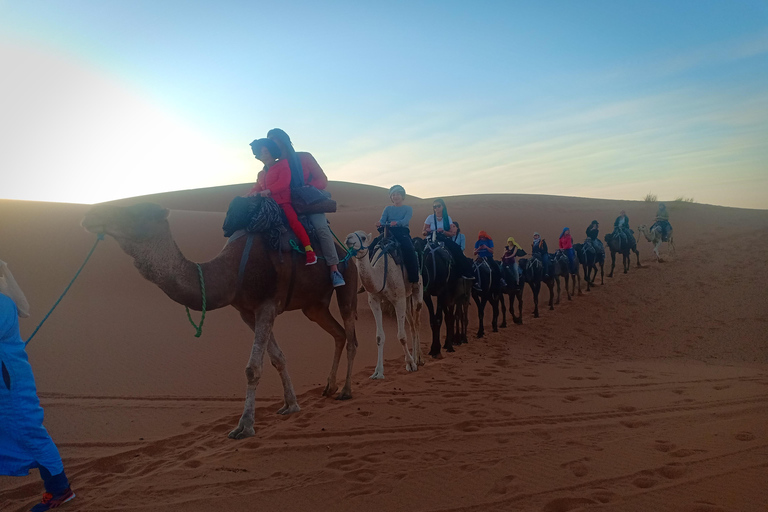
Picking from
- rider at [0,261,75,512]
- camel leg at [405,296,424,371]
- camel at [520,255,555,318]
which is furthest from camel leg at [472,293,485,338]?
rider at [0,261,75,512]

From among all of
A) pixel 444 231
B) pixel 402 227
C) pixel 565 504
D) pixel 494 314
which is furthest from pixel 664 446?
pixel 494 314

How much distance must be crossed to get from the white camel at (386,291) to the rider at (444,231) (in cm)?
147

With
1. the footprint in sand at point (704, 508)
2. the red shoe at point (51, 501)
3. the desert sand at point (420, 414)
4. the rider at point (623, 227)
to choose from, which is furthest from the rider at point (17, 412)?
the rider at point (623, 227)

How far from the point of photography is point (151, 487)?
14.1 ft

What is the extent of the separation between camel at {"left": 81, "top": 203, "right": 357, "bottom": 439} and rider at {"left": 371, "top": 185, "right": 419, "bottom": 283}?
201 cm

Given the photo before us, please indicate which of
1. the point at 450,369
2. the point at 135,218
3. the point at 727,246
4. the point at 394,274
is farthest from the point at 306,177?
the point at 727,246

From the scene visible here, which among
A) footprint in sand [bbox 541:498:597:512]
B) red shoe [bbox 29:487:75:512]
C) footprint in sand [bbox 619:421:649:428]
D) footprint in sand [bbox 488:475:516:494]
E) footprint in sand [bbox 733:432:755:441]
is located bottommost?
footprint in sand [bbox 619:421:649:428]

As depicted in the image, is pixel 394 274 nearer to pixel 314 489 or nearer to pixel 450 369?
pixel 450 369

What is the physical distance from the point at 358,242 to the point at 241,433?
3.13 metres

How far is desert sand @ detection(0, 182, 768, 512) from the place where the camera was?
3.97 m

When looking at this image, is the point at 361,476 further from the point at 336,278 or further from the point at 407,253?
the point at 407,253

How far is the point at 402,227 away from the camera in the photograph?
372 inches

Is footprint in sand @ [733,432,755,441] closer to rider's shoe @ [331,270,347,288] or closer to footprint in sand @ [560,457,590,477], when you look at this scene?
footprint in sand @ [560,457,590,477]

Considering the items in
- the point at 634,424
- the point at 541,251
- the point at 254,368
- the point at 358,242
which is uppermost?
the point at 358,242
